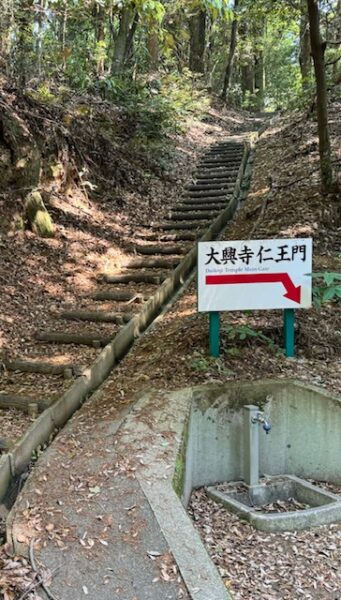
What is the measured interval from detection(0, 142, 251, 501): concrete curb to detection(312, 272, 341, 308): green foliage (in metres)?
2.15

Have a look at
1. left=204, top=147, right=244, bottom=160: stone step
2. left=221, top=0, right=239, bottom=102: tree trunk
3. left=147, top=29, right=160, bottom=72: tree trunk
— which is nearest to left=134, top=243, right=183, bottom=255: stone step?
left=204, top=147, right=244, bottom=160: stone step

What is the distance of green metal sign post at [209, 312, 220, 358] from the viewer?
496 centimetres

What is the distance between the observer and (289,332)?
201 inches

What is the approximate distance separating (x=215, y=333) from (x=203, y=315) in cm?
109

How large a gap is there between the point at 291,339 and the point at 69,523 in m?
2.86

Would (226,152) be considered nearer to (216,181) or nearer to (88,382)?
(216,181)

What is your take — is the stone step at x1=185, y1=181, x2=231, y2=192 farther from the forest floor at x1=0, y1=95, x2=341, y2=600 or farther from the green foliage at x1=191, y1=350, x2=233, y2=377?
the green foliage at x1=191, y1=350, x2=233, y2=377

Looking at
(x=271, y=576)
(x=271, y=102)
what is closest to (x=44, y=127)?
(x=271, y=576)

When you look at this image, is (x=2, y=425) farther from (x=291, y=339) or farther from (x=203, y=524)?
(x=291, y=339)

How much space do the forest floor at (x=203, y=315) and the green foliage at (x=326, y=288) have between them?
355mm

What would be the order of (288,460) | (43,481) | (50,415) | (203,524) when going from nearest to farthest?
(43,481), (203,524), (50,415), (288,460)

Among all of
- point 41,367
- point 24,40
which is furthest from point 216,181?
point 41,367

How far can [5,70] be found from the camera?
8.38 m

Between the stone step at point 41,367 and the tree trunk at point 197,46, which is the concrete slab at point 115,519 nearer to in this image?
the stone step at point 41,367
